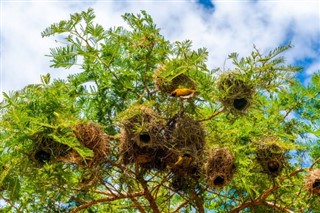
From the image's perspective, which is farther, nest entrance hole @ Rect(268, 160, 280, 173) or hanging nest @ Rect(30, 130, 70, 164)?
nest entrance hole @ Rect(268, 160, 280, 173)

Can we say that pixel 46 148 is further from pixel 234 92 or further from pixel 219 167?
pixel 234 92

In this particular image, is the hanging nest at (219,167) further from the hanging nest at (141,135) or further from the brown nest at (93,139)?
the brown nest at (93,139)

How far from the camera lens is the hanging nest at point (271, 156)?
5.20 meters

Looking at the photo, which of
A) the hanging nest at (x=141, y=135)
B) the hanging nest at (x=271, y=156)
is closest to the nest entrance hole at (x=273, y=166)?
the hanging nest at (x=271, y=156)

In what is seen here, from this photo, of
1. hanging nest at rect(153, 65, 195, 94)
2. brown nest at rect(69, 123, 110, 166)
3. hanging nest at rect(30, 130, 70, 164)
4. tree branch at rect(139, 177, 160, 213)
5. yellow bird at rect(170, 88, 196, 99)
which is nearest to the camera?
hanging nest at rect(30, 130, 70, 164)

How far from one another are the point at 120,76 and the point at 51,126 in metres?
1.57

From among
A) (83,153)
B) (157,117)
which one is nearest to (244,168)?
(157,117)

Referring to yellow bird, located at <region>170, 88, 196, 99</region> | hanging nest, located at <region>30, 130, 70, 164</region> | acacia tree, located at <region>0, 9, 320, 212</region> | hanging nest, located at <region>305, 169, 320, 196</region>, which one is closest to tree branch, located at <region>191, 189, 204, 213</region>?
acacia tree, located at <region>0, 9, 320, 212</region>

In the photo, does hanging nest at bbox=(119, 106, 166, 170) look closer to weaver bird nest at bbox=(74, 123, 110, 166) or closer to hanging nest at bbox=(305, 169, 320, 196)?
weaver bird nest at bbox=(74, 123, 110, 166)

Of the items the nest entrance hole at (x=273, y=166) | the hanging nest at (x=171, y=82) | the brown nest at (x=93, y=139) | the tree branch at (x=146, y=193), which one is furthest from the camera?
the tree branch at (x=146, y=193)

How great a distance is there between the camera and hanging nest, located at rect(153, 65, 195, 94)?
5.12m

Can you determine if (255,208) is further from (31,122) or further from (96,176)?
(31,122)

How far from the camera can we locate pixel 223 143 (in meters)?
5.30

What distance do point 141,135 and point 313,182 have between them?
5.22ft
